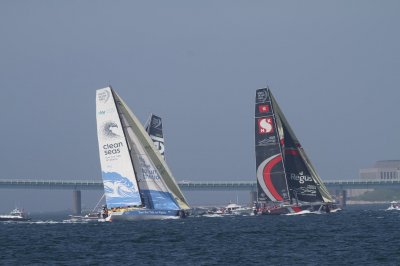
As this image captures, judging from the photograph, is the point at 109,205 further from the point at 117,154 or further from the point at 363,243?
the point at 363,243

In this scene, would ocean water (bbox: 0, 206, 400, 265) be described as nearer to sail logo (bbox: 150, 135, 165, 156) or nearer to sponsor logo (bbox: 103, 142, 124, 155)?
sponsor logo (bbox: 103, 142, 124, 155)

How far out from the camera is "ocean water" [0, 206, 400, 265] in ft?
198

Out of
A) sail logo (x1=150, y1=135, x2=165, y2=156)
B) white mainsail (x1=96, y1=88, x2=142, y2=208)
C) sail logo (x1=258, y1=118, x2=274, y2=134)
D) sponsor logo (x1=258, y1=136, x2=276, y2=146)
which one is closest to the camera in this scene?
white mainsail (x1=96, y1=88, x2=142, y2=208)

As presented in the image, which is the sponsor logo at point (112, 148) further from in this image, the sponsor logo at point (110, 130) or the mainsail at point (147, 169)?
the mainsail at point (147, 169)

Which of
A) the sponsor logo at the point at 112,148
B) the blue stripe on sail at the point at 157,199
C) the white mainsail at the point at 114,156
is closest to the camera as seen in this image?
the white mainsail at the point at 114,156

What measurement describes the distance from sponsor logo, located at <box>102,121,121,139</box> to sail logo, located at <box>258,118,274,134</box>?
70.7 ft

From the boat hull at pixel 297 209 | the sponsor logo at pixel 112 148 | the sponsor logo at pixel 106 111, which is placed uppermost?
the sponsor logo at pixel 106 111

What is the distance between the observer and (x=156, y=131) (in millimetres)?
128625

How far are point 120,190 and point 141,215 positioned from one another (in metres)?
3.53

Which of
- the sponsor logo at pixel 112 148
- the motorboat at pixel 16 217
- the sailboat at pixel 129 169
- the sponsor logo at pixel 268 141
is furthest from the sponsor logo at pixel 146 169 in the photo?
the motorboat at pixel 16 217

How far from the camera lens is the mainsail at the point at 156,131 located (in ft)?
418

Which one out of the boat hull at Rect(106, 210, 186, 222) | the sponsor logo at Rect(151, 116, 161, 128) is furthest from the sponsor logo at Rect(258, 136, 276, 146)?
the boat hull at Rect(106, 210, 186, 222)

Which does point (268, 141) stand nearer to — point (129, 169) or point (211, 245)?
point (129, 169)

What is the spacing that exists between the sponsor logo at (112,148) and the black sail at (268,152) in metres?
21.2
